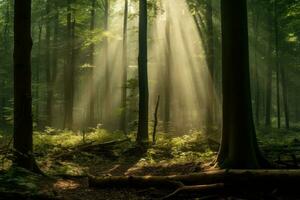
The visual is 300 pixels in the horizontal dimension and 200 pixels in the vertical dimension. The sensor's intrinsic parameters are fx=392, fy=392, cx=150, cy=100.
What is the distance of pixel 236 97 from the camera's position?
1028 cm

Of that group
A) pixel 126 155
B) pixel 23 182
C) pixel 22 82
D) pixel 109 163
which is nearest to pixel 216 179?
pixel 23 182

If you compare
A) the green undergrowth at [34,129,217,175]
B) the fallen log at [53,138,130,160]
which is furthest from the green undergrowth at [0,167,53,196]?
the fallen log at [53,138,130,160]

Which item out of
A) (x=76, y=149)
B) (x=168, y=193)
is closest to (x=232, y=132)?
(x=168, y=193)

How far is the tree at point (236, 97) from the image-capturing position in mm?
10016

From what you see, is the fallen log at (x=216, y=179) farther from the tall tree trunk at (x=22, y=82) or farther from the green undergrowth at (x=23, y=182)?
the tall tree trunk at (x=22, y=82)

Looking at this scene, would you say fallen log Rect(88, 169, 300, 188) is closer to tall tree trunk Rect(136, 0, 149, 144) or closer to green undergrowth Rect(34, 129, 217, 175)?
green undergrowth Rect(34, 129, 217, 175)

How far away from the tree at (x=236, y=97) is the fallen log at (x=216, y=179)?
1.38 m

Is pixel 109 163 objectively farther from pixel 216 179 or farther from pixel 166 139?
pixel 216 179

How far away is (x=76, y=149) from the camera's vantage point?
16.5 metres

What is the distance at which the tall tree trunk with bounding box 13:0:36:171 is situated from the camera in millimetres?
10750

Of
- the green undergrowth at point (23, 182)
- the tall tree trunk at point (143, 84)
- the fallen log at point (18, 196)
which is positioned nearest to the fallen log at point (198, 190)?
the fallen log at point (18, 196)

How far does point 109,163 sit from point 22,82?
19.2 feet

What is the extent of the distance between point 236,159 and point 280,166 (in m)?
1.15

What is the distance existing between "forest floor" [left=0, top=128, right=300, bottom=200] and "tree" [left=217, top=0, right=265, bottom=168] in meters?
0.78
